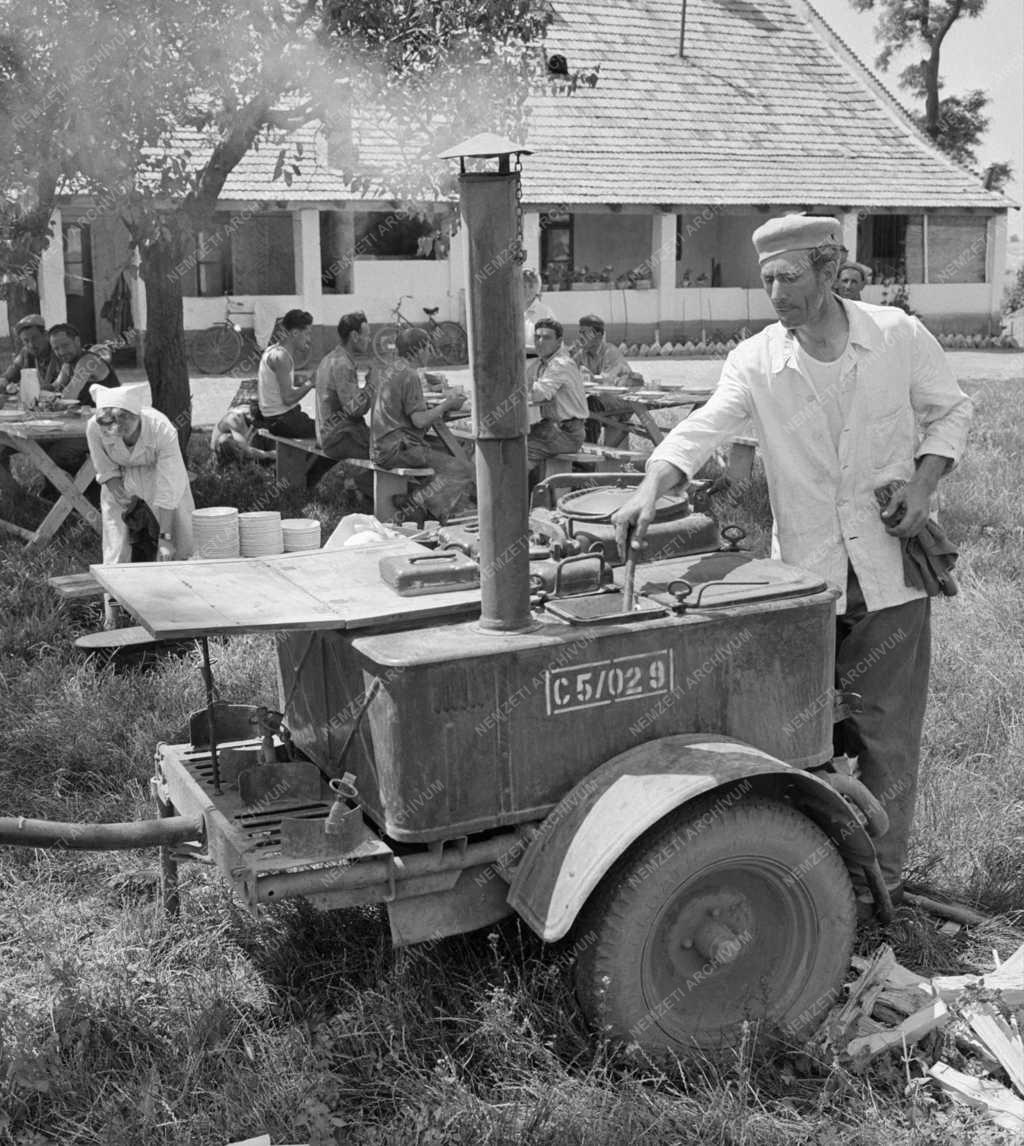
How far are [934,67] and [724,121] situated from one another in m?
11.8

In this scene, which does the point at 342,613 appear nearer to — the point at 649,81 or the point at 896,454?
the point at 896,454

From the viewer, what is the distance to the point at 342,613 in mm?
3381

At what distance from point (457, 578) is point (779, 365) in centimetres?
113

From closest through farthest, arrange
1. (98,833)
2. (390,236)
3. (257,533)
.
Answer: (98,833), (257,533), (390,236)

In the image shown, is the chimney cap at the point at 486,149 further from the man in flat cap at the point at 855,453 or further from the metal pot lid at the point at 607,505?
the metal pot lid at the point at 607,505

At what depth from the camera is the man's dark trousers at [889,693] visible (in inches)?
160

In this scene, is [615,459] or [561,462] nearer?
[561,462]

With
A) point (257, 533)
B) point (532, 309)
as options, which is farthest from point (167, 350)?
point (257, 533)

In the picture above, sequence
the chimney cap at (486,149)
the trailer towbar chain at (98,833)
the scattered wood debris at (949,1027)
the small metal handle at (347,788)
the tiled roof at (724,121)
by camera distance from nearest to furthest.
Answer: the chimney cap at (486,149), the trailer towbar chain at (98,833), the small metal handle at (347,788), the scattered wood debris at (949,1027), the tiled roof at (724,121)

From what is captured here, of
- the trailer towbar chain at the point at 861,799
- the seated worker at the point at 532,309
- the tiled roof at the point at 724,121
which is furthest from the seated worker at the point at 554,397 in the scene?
the tiled roof at the point at 724,121

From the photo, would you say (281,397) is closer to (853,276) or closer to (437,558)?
(853,276)

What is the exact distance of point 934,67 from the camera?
35.5 metres

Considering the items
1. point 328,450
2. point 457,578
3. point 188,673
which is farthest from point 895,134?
point 457,578

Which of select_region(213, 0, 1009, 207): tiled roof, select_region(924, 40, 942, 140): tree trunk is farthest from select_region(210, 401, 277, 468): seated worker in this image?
select_region(924, 40, 942, 140): tree trunk
